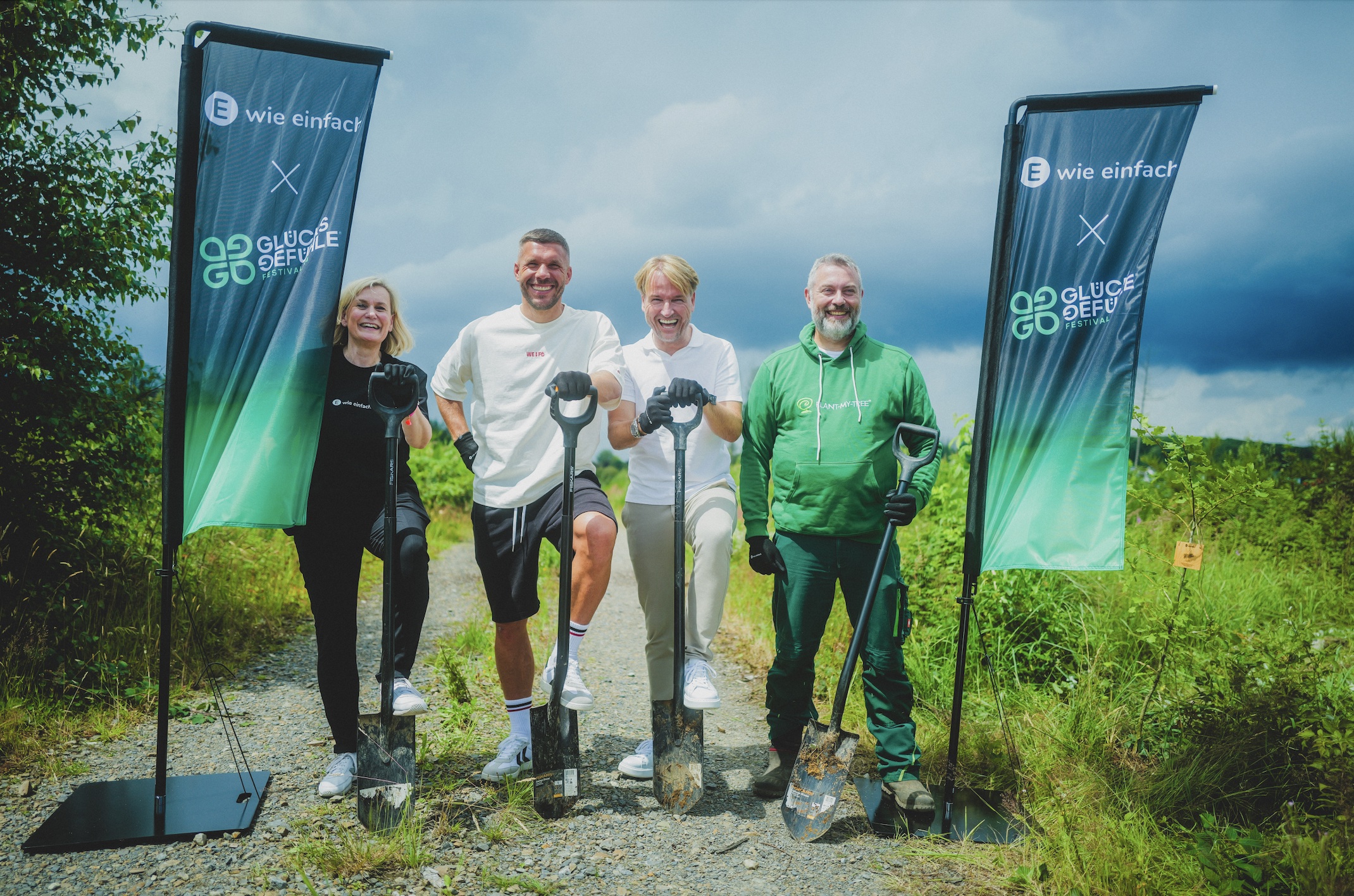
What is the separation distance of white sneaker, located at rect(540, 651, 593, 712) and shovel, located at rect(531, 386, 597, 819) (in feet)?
0.08

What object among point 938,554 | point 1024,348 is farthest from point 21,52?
point 938,554

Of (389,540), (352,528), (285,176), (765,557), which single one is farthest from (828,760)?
(285,176)

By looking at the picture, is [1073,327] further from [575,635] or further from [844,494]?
[575,635]

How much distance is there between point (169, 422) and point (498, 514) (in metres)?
1.48

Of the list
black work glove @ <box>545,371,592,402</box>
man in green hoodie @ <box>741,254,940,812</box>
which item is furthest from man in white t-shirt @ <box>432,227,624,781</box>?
man in green hoodie @ <box>741,254,940,812</box>

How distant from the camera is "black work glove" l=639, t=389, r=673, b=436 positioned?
11.7 feet

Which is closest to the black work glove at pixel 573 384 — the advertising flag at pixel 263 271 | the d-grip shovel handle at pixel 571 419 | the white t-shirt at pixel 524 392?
the d-grip shovel handle at pixel 571 419

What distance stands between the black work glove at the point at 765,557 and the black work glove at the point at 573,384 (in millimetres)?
1099

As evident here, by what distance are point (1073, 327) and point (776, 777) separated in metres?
2.55

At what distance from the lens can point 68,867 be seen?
125 inches

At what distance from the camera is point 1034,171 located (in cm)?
373

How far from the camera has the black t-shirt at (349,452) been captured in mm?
3777

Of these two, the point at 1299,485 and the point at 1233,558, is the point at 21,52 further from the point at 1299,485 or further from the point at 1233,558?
the point at 1299,485

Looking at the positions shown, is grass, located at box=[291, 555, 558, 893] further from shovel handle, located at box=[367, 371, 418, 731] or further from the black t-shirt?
the black t-shirt
